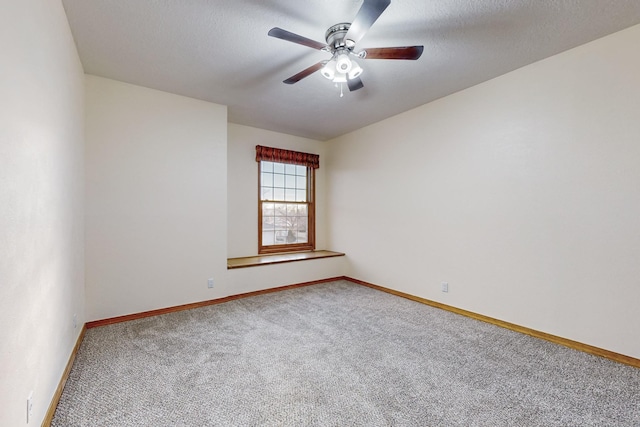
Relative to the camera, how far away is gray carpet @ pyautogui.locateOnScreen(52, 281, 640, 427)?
1.66 meters

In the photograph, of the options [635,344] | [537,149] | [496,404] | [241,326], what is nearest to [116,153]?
[241,326]

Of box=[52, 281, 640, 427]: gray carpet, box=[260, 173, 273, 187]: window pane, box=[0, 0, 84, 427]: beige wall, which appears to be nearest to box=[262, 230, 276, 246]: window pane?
box=[260, 173, 273, 187]: window pane

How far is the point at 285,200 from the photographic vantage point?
5.15 m

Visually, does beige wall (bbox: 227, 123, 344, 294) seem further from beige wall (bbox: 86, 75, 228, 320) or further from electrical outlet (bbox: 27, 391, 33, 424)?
electrical outlet (bbox: 27, 391, 33, 424)

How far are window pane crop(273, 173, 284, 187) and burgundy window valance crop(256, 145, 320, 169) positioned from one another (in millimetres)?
299

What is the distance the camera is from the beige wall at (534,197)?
2285 millimetres

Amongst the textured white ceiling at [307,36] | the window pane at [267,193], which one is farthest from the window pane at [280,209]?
the textured white ceiling at [307,36]

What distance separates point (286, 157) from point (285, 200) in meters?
0.78

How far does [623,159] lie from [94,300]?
5094 mm

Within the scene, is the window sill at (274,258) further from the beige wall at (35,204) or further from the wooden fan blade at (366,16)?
the wooden fan blade at (366,16)

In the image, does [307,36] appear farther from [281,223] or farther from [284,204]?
[281,223]

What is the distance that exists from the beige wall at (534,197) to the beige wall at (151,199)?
262cm

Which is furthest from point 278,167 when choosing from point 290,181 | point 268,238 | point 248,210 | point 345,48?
point 345,48

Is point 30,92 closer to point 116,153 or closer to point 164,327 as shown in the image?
point 116,153
